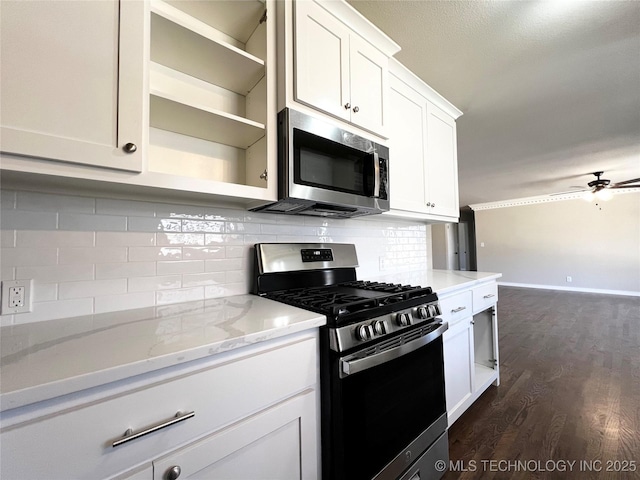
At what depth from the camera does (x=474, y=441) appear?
64.6 inches

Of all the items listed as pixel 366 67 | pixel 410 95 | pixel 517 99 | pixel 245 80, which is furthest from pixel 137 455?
pixel 517 99

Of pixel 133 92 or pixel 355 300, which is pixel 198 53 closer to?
pixel 133 92

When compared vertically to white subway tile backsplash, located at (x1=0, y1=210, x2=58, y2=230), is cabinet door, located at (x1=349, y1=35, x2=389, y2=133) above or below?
above

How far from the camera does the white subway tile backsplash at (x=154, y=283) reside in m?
1.11

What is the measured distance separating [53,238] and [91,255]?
13 centimetres

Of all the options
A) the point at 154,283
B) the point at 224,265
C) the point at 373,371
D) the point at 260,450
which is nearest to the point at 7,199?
the point at 154,283

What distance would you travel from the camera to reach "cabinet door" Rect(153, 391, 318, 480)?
26.7 inches

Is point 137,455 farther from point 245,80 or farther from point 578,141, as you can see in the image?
point 578,141

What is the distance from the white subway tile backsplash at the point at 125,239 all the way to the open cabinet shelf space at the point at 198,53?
0.79 meters

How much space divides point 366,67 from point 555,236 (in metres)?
7.89

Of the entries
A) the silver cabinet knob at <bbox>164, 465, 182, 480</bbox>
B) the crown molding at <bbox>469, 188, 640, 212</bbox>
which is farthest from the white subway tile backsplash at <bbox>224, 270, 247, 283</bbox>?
the crown molding at <bbox>469, 188, 640, 212</bbox>

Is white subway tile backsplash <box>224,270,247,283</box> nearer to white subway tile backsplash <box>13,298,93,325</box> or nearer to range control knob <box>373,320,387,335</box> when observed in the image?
white subway tile backsplash <box>13,298,93,325</box>

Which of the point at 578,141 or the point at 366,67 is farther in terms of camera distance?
the point at 578,141

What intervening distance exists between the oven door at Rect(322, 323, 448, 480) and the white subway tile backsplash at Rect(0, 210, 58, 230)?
116 cm
